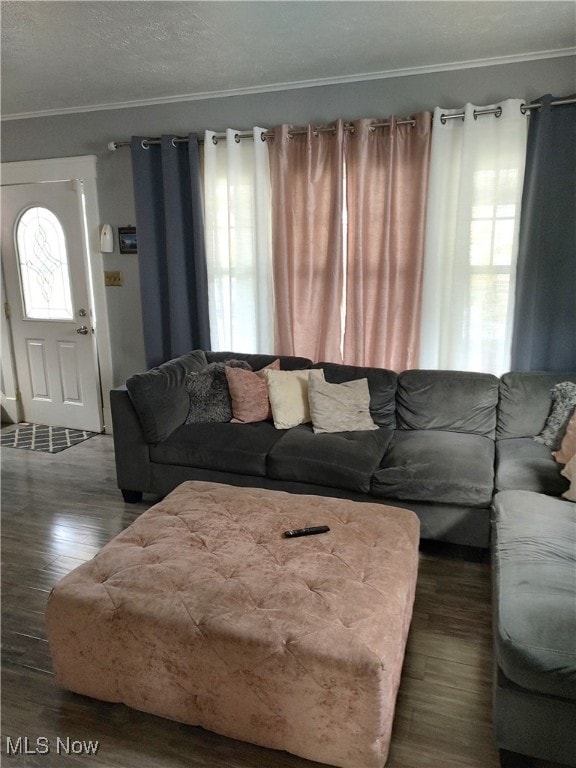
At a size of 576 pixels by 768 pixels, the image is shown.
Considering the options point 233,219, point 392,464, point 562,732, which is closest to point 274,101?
point 233,219

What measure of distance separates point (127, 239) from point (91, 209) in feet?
1.26

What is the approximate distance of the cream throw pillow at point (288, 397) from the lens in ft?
10.1

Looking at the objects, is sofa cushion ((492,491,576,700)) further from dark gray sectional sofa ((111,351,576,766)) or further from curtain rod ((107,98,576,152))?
Answer: curtain rod ((107,98,576,152))

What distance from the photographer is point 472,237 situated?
10.4 feet

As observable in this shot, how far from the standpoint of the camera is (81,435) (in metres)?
4.38

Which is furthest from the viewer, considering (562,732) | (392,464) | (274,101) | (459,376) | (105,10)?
(274,101)

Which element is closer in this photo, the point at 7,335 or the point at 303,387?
the point at 303,387

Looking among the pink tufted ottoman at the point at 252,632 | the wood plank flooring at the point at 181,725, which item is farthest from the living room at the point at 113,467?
the pink tufted ottoman at the point at 252,632

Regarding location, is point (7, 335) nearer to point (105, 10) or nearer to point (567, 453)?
point (105, 10)

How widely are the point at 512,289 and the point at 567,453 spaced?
1122 millimetres

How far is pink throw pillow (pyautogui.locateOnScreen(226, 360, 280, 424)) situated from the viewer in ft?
10.3

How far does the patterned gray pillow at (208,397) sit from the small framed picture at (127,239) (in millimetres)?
1379

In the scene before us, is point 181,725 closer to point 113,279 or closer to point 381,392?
point 381,392

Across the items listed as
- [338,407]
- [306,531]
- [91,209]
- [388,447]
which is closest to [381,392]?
[338,407]
